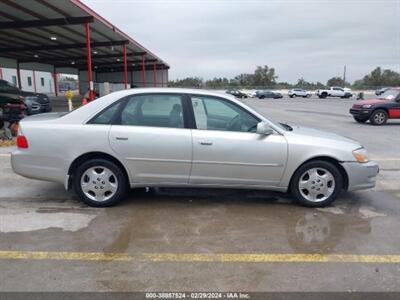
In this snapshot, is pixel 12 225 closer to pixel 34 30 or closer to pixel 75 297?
pixel 75 297

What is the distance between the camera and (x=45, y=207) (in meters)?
5.00

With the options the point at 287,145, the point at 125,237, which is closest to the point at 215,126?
the point at 287,145

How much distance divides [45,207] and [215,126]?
2523 millimetres

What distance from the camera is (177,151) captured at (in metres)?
4.84

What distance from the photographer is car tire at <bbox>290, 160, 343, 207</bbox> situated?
4.98 metres

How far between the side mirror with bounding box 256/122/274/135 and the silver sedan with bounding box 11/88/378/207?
0.01m

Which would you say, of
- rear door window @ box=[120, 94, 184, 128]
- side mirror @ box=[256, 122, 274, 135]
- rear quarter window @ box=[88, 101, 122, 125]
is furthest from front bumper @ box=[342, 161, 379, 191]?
rear quarter window @ box=[88, 101, 122, 125]

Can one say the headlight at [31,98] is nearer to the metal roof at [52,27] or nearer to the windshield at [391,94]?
the metal roof at [52,27]

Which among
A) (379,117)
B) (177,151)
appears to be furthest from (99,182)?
(379,117)

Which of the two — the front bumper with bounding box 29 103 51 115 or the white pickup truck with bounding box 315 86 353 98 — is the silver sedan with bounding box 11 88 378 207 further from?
the white pickup truck with bounding box 315 86 353 98

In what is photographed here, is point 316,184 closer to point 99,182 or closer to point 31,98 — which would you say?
point 99,182

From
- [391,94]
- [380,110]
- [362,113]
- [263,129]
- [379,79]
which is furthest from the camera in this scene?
[379,79]

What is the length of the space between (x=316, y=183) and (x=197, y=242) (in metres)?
1.97

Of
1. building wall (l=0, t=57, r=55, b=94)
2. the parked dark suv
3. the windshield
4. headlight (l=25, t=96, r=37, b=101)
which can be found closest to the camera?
the windshield
